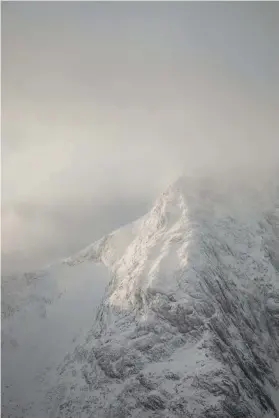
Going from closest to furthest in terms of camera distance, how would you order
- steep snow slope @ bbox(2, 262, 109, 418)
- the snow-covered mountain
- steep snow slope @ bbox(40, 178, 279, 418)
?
steep snow slope @ bbox(40, 178, 279, 418) → the snow-covered mountain → steep snow slope @ bbox(2, 262, 109, 418)

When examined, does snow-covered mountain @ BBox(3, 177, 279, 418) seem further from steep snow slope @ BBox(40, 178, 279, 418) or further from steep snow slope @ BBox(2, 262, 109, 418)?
steep snow slope @ BBox(2, 262, 109, 418)

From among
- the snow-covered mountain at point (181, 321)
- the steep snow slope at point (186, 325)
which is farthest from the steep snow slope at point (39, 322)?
the steep snow slope at point (186, 325)

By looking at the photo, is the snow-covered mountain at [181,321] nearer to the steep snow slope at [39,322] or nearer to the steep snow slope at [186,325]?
the steep snow slope at [186,325]

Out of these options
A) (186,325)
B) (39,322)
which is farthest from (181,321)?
(39,322)

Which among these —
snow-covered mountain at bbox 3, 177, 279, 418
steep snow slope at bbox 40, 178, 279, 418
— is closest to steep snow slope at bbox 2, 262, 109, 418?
snow-covered mountain at bbox 3, 177, 279, 418

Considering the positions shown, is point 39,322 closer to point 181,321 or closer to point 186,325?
point 181,321

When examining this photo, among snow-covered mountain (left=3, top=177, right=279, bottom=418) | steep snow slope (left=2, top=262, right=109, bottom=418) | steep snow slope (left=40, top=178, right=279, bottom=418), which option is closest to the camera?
steep snow slope (left=40, top=178, right=279, bottom=418)
